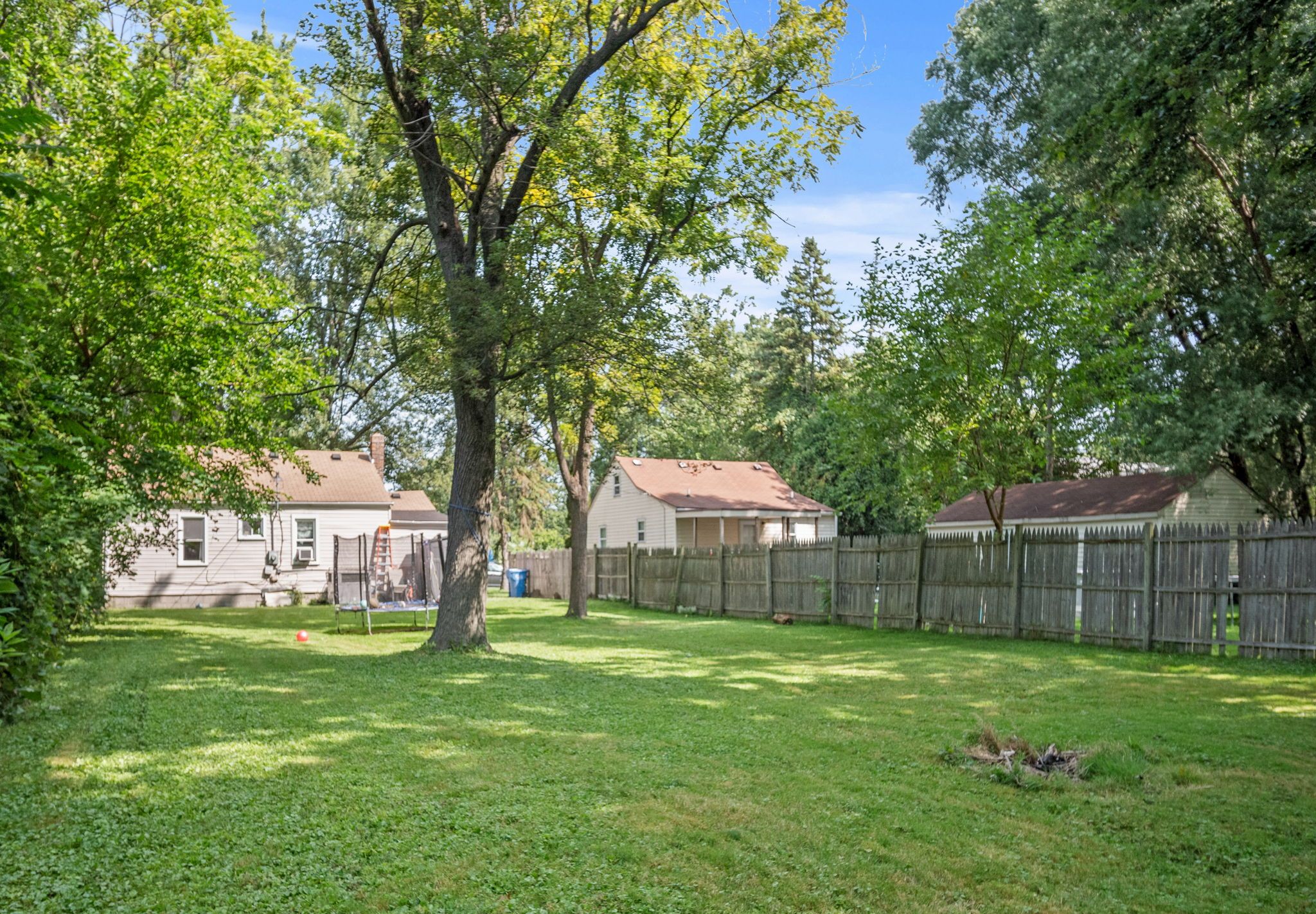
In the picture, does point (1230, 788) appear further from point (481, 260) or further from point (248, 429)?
point (248, 429)

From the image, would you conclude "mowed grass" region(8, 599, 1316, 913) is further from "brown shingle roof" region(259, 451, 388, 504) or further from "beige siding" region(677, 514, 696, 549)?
"beige siding" region(677, 514, 696, 549)

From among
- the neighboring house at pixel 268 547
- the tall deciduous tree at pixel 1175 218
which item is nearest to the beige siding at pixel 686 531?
the neighboring house at pixel 268 547

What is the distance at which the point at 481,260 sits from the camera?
44.6ft

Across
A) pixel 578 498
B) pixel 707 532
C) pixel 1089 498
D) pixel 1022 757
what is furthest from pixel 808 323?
pixel 1022 757

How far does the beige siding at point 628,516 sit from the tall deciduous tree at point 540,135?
62.8 ft

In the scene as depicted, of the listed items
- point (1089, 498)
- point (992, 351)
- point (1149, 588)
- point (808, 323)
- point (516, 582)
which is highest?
point (808, 323)

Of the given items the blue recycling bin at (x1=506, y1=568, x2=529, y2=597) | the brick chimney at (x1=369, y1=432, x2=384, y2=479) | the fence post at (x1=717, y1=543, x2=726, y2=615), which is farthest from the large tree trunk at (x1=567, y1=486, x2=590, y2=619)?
the brick chimney at (x1=369, y1=432, x2=384, y2=479)

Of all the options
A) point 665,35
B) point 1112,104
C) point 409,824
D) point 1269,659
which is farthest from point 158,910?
point 665,35

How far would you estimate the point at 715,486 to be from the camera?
119ft

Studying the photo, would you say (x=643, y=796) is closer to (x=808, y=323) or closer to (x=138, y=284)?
(x=138, y=284)

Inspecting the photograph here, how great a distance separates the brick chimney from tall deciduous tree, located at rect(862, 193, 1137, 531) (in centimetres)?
2272

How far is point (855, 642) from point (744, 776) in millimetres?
10107

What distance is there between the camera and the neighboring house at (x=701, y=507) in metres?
34.7

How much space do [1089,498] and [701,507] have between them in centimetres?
1329
